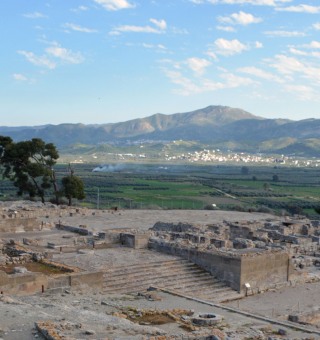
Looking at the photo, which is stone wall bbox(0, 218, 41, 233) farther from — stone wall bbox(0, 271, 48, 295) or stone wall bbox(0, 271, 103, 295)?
stone wall bbox(0, 271, 48, 295)

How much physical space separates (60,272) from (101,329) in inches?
259

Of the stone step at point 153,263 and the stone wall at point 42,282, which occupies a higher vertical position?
the stone wall at point 42,282

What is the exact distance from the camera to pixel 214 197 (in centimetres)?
7156

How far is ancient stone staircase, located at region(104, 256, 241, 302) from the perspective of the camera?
61.0 ft

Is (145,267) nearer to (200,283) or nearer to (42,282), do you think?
(200,283)

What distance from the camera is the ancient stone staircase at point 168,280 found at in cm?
1858

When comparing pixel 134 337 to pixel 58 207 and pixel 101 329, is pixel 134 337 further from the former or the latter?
pixel 58 207

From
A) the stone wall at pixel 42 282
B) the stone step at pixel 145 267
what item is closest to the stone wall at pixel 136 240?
the stone step at pixel 145 267

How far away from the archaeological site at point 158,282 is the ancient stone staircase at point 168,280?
0.04 metres

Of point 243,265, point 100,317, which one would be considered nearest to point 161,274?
point 243,265

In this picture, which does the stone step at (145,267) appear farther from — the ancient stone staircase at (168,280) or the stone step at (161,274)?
the stone step at (161,274)

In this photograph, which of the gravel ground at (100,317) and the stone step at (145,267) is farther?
the stone step at (145,267)

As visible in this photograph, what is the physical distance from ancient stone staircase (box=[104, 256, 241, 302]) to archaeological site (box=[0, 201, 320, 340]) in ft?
0.13

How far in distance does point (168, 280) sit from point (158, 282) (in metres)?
0.48
